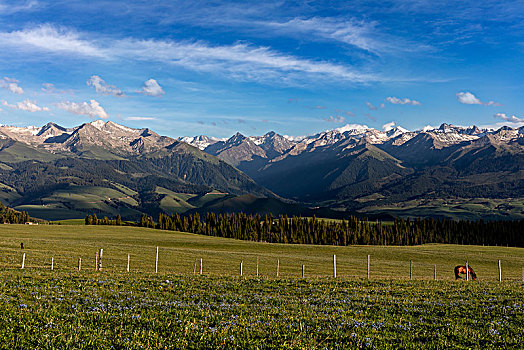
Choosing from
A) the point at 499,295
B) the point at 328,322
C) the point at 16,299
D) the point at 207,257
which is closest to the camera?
the point at 328,322

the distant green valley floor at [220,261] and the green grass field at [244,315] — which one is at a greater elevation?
the green grass field at [244,315]

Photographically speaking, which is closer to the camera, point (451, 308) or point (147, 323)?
point (147, 323)

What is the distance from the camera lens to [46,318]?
16844mm

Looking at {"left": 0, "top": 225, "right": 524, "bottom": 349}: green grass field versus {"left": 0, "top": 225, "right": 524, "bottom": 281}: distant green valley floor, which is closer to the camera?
{"left": 0, "top": 225, "right": 524, "bottom": 349}: green grass field

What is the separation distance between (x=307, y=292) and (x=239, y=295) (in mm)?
5660

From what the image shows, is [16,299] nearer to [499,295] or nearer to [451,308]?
[451,308]

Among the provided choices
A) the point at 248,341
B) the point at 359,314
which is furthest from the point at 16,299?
the point at 359,314

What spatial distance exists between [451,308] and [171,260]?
5286 centimetres

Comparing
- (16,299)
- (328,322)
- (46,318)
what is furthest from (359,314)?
(16,299)

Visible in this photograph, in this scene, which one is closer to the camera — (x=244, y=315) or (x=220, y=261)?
(x=244, y=315)

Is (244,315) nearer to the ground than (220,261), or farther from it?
farther from it

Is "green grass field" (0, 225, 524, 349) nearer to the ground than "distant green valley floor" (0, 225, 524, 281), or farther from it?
farther from it

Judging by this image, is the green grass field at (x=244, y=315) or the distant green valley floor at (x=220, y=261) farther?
the distant green valley floor at (x=220, y=261)

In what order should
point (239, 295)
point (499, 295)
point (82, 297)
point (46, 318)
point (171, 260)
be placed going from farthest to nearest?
point (171, 260) → point (499, 295) → point (239, 295) → point (82, 297) → point (46, 318)
